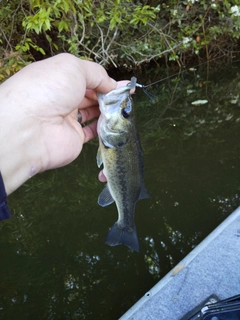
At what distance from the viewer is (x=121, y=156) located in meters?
2.01

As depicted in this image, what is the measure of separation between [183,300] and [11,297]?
5.65 ft

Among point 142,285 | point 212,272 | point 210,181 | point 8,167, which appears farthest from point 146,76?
point 8,167

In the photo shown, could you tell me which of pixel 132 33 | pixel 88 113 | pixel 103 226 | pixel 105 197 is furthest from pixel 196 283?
pixel 132 33

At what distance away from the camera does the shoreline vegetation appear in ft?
20.5

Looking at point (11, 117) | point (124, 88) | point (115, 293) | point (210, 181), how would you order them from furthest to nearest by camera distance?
1. point (210, 181)
2. point (115, 293)
3. point (124, 88)
4. point (11, 117)

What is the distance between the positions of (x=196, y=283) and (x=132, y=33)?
7.28 metres

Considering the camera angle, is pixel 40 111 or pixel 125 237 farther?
pixel 125 237

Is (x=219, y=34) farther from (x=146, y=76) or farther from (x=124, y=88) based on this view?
(x=124, y=88)

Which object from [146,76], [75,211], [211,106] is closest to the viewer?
[75,211]

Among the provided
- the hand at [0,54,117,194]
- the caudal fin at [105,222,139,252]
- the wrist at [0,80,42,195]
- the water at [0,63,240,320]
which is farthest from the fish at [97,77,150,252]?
the water at [0,63,240,320]

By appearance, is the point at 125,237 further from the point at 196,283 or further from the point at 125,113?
the point at 125,113

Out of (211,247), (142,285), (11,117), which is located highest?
(11,117)

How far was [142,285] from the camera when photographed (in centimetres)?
328

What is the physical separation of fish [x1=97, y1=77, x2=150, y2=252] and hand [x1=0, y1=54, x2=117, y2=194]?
0.41 ft
